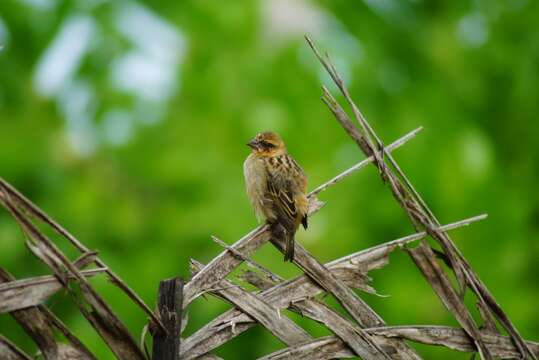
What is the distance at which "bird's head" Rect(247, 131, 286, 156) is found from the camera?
13.5ft

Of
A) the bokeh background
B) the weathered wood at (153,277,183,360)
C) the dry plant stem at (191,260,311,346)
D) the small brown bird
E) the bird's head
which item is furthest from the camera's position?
the bokeh background

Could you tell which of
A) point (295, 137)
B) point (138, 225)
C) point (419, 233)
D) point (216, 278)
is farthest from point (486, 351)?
point (138, 225)

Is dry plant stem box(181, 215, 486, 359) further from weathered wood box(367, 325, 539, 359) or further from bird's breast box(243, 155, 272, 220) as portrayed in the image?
bird's breast box(243, 155, 272, 220)

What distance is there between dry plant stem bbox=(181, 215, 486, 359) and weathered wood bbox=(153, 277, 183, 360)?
59 mm

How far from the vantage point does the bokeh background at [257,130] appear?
16.7ft

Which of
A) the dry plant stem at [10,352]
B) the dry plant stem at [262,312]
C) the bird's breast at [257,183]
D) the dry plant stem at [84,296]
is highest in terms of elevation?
the bird's breast at [257,183]

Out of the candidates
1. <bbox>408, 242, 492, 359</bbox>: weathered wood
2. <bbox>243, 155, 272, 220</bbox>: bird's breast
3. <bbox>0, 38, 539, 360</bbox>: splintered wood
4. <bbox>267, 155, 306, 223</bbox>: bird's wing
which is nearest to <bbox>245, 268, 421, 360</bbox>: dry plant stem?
<bbox>0, 38, 539, 360</bbox>: splintered wood

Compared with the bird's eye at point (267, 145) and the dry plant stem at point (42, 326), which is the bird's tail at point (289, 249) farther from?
the bird's eye at point (267, 145)

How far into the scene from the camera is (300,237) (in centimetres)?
486

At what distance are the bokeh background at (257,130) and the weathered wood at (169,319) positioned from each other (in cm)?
323

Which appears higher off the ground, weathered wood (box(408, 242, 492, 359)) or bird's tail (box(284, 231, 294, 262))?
weathered wood (box(408, 242, 492, 359))

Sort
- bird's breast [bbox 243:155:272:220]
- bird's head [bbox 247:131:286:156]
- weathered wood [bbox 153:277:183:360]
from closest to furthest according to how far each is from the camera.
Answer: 1. weathered wood [bbox 153:277:183:360]
2. bird's breast [bbox 243:155:272:220]
3. bird's head [bbox 247:131:286:156]

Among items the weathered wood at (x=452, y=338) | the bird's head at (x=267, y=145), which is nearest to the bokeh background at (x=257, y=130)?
the bird's head at (x=267, y=145)

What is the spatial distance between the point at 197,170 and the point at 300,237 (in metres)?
1.03
